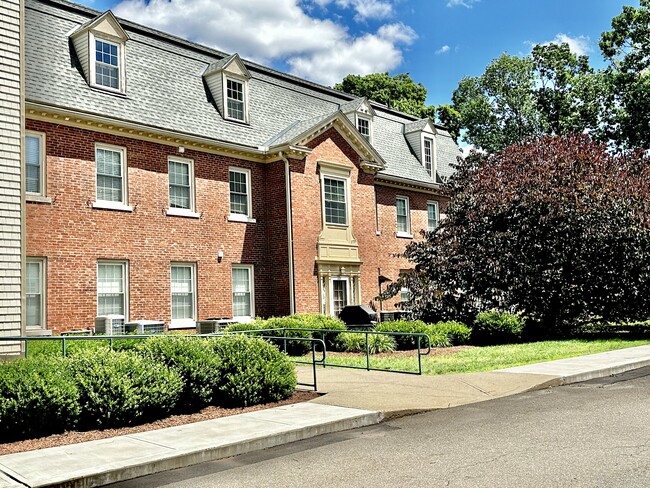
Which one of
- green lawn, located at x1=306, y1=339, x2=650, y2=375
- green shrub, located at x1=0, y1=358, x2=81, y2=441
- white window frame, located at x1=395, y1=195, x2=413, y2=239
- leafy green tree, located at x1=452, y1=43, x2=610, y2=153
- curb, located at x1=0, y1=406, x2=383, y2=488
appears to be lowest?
curb, located at x1=0, y1=406, x2=383, y2=488

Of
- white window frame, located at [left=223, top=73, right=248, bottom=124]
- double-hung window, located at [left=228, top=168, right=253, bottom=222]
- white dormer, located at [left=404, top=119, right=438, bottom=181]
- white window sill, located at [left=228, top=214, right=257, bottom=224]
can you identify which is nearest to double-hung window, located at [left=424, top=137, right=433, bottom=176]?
white dormer, located at [left=404, top=119, right=438, bottom=181]

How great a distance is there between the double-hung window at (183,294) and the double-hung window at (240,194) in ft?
8.11

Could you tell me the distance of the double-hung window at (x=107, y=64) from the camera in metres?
19.5

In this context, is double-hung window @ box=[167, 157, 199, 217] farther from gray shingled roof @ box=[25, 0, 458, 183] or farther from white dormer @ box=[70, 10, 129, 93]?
white dormer @ box=[70, 10, 129, 93]

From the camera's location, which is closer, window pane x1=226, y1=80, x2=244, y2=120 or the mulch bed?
the mulch bed

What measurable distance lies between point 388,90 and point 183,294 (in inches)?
1380

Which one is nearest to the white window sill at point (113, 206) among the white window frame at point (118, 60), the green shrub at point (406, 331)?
the white window frame at point (118, 60)

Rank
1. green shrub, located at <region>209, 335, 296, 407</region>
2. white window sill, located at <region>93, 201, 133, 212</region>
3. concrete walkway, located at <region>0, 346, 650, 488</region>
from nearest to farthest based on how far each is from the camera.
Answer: concrete walkway, located at <region>0, 346, 650, 488</region>
green shrub, located at <region>209, 335, 296, 407</region>
white window sill, located at <region>93, 201, 133, 212</region>

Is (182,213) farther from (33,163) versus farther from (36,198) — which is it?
(33,163)

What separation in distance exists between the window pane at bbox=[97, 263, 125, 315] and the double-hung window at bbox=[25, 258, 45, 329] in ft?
5.40

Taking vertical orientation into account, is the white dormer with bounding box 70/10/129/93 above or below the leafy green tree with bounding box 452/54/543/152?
below

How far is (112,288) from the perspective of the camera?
19.0m

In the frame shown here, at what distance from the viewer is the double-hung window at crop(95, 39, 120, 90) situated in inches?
766

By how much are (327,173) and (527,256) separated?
25.0ft
